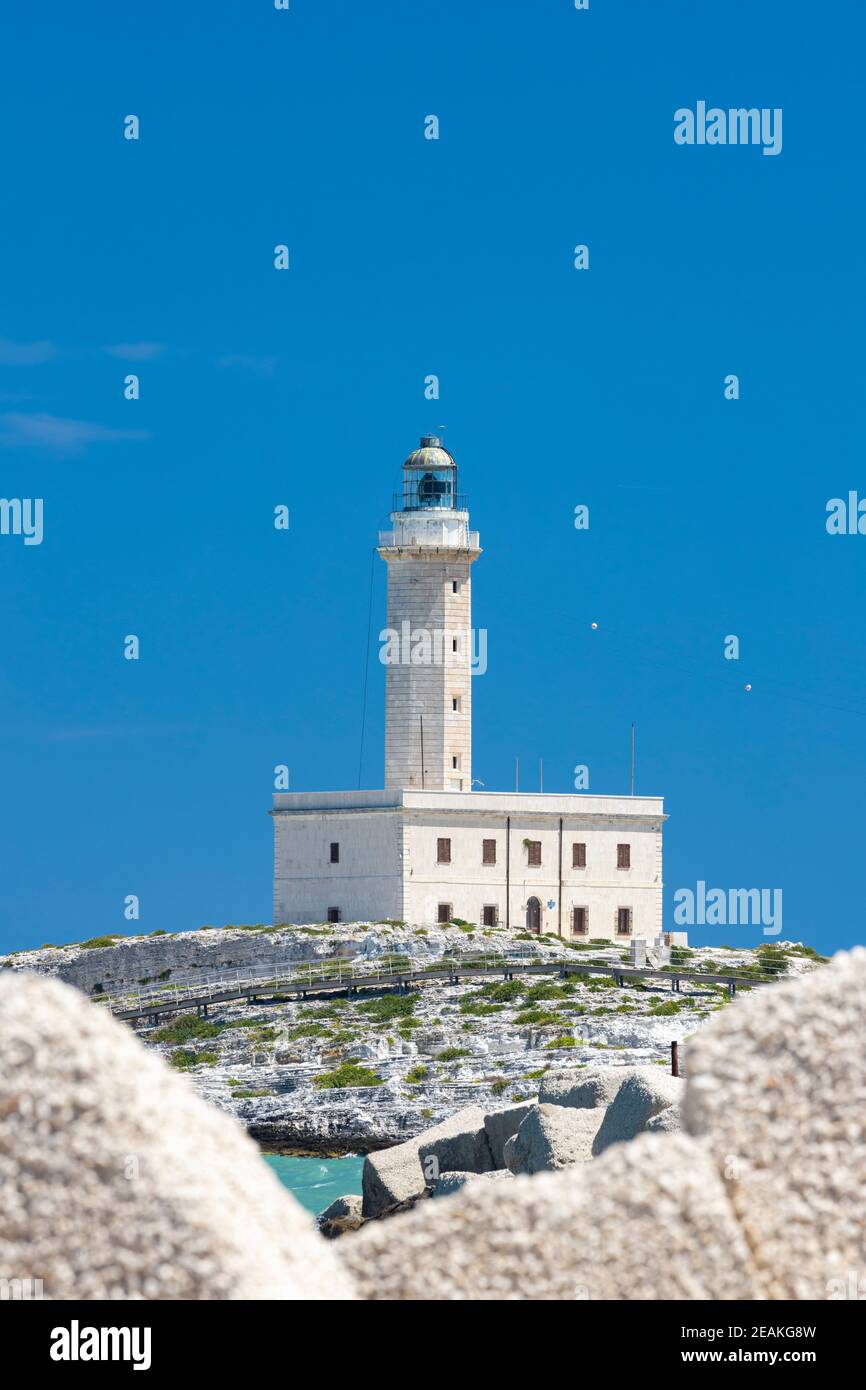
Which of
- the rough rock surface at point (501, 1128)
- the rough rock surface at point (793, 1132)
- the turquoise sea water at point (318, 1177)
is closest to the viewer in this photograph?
the rough rock surface at point (793, 1132)

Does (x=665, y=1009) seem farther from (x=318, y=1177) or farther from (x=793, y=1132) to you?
(x=793, y=1132)

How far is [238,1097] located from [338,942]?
9600 mm

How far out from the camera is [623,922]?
52.2 m

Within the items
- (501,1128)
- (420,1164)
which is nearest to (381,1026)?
(420,1164)

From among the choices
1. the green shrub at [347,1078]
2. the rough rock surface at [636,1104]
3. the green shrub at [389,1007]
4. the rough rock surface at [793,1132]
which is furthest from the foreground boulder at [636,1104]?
the green shrub at [389,1007]

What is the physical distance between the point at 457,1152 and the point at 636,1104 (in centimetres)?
596

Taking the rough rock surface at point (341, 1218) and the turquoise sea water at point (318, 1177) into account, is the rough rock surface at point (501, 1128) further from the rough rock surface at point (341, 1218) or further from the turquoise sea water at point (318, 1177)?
the turquoise sea water at point (318, 1177)

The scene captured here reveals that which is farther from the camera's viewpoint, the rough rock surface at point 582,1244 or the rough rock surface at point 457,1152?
the rough rock surface at point 457,1152

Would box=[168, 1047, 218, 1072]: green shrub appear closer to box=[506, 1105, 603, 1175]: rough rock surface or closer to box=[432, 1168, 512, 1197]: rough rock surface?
box=[432, 1168, 512, 1197]: rough rock surface

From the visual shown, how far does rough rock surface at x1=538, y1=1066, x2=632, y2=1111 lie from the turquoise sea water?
853cm

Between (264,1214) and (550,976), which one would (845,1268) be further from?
(550,976)

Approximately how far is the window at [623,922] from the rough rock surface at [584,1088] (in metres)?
32.4

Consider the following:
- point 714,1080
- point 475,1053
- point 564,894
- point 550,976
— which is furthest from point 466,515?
point 714,1080

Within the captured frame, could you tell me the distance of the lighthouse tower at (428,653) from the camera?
176 feet
